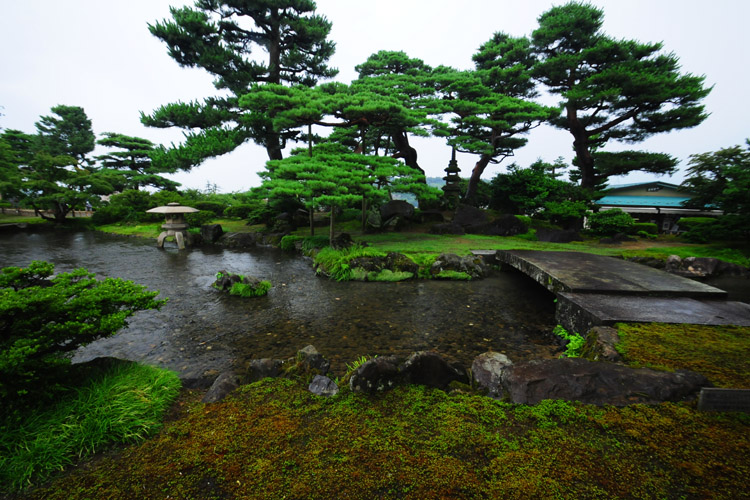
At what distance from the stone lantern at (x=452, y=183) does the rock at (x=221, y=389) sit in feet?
52.1

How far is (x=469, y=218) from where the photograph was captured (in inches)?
561

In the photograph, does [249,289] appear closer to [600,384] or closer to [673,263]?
[600,384]

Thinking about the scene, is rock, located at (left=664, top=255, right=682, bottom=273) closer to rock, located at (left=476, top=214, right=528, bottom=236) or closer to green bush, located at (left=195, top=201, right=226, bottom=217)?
rock, located at (left=476, top=214, right=528, bottom=236)

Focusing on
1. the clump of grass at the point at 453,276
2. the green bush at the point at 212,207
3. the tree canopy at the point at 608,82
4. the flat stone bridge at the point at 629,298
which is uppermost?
the tree canopy at the point at 608,82

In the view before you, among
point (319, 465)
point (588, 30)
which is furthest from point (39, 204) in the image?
point (588, 30)

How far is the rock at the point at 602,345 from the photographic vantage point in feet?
9.66

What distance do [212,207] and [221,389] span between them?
19.9 m

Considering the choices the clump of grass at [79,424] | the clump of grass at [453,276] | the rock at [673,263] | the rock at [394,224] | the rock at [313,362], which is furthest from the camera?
the rock at [394,224]

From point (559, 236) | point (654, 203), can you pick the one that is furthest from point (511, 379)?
point (654, 203)

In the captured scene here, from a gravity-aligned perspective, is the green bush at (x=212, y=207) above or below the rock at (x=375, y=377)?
above

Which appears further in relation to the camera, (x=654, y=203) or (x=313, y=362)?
(x=654, y=203)

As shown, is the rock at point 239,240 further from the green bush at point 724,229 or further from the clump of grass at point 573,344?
the green bush at point 724,229

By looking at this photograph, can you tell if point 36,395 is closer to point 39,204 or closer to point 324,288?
point 324,288

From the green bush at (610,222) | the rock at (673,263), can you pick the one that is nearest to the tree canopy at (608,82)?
the green bush at (610,222)
